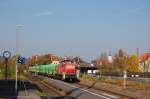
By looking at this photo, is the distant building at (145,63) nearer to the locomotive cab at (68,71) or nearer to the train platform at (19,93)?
the locomotive cab at (68,71)

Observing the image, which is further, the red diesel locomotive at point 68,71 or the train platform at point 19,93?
the red diesel locomotive at point 68,71

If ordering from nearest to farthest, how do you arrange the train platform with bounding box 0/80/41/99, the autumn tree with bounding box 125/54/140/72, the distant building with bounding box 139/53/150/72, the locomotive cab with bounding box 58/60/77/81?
1. the train platform with bounding box 0/80/41/99
2. the locomotive cab with bounding box 58/60/77/81
3. the autumn tree with bounding box 125/54/140/72
4. the distant building with bounding box 139/53/150/72

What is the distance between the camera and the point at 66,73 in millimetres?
58438

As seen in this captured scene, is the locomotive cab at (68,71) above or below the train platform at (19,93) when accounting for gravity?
above

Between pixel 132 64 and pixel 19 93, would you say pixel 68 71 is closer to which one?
pixel 19 93

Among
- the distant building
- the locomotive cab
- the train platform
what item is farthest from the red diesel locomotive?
the distant building

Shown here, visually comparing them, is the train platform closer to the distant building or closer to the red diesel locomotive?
the red diesel locomotive

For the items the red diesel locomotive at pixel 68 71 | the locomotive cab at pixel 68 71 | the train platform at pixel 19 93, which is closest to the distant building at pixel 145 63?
the red diesel locomotive at pixel 68 71

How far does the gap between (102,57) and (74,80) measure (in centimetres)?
9496

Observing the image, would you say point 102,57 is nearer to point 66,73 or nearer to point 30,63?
point 30,63

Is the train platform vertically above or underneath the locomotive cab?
underneath

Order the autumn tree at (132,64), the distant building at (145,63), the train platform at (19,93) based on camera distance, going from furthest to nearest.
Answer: the distant building at (145,63) < the autumn tree at (132,64) < the train platform at (19,93)

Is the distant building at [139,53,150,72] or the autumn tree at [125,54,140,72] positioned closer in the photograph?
the autumn tree at [125,54,140,72]

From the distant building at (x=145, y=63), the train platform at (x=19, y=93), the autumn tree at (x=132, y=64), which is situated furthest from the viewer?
the distant building at (x=145, y=63)
